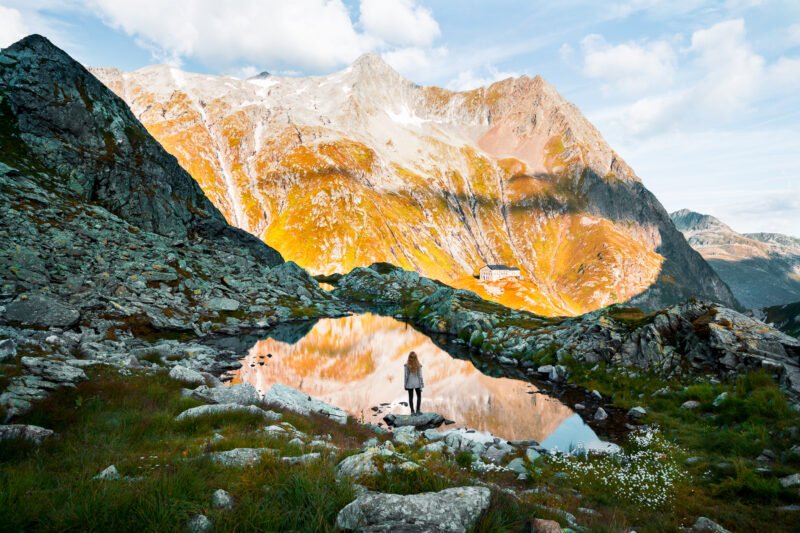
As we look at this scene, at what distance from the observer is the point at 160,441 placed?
10.5 meters

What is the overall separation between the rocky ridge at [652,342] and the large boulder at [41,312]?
44.9m

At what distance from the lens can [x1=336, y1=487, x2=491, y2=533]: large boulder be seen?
5.66m

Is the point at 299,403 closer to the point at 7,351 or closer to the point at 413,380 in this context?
the point at 413,380

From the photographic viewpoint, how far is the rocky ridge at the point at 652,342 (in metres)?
24.9

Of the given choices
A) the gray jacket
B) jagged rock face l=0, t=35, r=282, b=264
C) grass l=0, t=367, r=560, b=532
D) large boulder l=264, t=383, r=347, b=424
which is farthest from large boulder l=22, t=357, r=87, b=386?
jagged rock face l=0, t=35, r=282, b=264

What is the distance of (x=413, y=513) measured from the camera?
5.87 m

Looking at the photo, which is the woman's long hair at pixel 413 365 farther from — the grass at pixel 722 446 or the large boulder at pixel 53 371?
the large boulder at pixel 53 371

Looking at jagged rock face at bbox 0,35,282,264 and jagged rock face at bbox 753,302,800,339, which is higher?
jagged rock face at bbox 0,35,282,264

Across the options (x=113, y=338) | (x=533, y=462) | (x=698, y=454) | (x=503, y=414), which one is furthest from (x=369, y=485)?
(x=113, y=338)

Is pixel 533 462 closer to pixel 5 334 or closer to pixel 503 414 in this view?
pixel 503 414

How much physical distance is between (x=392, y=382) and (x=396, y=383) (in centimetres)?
46

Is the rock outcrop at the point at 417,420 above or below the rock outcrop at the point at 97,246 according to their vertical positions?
below

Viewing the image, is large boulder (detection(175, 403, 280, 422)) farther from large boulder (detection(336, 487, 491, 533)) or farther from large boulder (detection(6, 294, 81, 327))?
large boulder (detection(6, 294, 81, 327))

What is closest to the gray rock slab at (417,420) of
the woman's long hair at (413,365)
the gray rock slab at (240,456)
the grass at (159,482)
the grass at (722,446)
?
the woman's long hair at (413,365)
